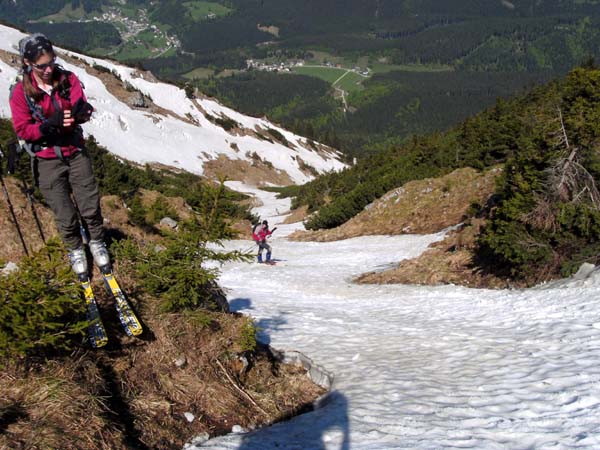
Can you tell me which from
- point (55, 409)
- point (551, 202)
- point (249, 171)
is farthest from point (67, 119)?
point (249, 171)

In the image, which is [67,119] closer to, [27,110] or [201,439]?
[27,110]

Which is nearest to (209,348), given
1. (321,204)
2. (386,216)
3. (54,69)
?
(54,69)

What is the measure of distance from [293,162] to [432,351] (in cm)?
7714

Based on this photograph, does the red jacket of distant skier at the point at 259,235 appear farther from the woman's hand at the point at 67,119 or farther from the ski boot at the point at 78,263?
the woman's hand at the point at 67,119

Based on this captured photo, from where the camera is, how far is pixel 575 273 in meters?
9.99

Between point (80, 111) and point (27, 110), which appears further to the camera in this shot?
point (80, 111)

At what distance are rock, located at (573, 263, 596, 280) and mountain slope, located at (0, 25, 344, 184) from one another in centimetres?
4887

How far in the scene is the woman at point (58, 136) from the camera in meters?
4.60

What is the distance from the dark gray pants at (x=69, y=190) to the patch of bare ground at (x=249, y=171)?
187 feet

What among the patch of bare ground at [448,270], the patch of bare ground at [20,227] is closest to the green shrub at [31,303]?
the patch of bare ground at [20,227]

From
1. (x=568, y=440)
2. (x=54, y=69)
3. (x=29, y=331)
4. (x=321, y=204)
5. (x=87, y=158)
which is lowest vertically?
(x=321, y=204)

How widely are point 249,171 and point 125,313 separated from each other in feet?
215

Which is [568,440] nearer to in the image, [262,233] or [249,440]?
[249,440]

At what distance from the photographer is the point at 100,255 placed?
5316mm
